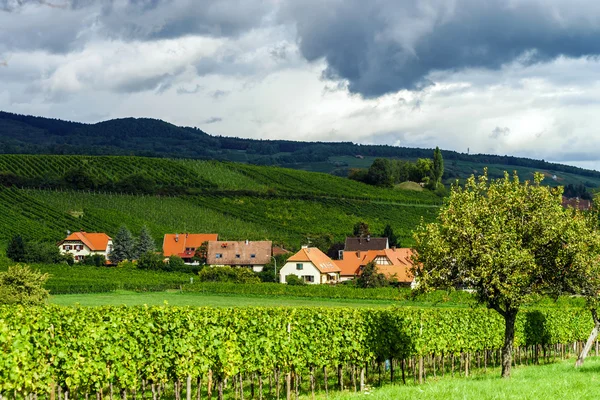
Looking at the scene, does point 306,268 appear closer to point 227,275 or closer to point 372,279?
point 227,275

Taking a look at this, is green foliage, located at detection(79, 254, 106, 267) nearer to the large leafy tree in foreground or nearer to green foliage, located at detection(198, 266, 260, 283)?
green foliage, located at detection(198, 266, 260, 283)

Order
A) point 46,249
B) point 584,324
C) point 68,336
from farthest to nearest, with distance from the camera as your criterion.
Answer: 1. point 46,249
2. point 584,324
3. point 68,336

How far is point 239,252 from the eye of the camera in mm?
Answer: 125062

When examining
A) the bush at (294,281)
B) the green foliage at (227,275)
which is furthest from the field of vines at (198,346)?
the bush at (294,281)

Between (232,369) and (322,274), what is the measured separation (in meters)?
87.8

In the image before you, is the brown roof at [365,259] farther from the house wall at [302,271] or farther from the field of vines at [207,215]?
the field of vines at [207,215]

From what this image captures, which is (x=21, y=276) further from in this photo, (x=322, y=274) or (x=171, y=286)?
(x=322, y=274)

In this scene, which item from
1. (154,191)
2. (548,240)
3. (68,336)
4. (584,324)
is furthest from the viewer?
(154,191)

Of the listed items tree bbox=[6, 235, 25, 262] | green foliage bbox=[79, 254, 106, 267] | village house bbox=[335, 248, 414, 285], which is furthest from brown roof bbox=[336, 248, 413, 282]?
tree bbox=[6, 235, 25, 262]

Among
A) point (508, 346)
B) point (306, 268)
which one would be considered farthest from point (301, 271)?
point (508, 346)

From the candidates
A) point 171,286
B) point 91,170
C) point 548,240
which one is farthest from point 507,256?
point 91,170

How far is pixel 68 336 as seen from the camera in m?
23.2

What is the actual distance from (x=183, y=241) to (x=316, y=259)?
29790mm

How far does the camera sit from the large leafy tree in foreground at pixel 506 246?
2712 cm
